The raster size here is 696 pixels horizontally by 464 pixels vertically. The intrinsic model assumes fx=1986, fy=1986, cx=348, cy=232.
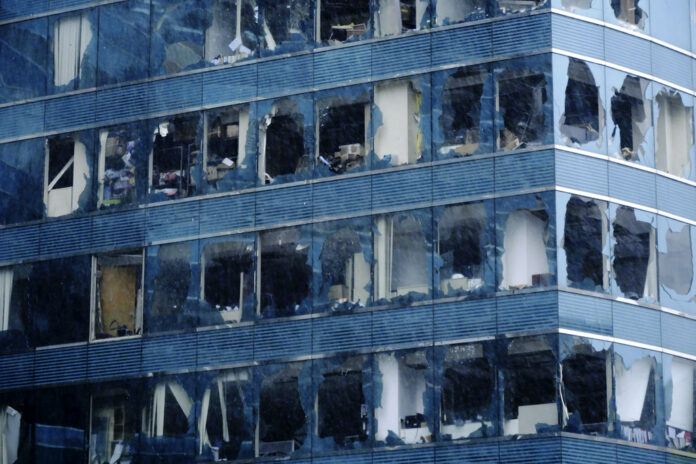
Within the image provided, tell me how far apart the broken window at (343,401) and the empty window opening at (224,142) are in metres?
6.00

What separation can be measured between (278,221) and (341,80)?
3.84 meters

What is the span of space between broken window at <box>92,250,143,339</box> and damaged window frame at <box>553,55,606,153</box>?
460 inches

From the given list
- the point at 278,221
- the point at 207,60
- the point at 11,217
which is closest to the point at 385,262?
the point at 278,221

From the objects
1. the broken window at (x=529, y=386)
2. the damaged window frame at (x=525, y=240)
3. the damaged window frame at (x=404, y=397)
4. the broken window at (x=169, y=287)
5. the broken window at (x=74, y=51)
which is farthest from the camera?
the broken window at (x=74, y=51)

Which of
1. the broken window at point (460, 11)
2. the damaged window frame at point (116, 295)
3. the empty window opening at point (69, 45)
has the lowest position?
the damaged window frame at point (116, 295)

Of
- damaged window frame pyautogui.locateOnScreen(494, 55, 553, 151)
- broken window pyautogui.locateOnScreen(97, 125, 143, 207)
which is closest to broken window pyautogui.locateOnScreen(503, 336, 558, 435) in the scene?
damaged window frame pyautogui.locateOnScreen(494, 55, 553, 151)

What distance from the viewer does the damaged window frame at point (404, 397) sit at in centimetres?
4653

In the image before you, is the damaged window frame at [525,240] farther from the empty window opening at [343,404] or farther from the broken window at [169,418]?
the broken window at [169,418]

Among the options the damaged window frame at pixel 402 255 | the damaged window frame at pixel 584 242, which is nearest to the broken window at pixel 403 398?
the damaged window frame at pixel 402 255

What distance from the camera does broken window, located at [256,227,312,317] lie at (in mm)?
48719

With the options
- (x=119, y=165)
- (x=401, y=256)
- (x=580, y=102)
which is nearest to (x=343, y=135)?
(x=401, y=256)

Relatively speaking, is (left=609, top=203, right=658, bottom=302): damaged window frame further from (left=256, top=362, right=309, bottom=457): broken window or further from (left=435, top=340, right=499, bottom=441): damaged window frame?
(left=256, top=362, right=309, bottom=457): broken window

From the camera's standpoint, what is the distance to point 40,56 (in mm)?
54000

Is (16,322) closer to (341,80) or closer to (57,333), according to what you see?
(57,333)
